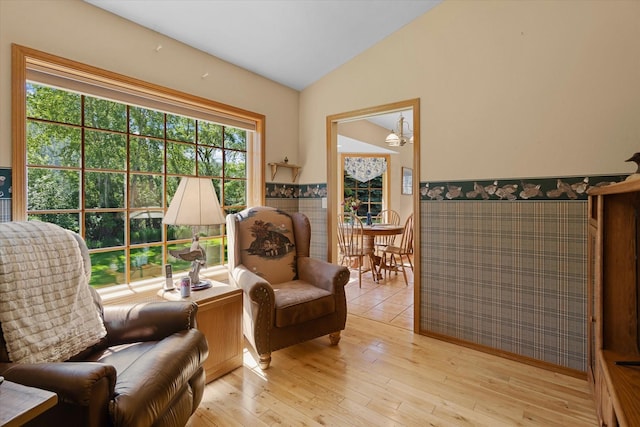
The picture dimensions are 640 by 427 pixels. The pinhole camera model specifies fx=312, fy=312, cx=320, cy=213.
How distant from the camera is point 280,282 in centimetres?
270

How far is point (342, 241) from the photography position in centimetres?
427

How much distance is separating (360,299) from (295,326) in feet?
5.19

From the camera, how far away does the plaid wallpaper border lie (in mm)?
2100

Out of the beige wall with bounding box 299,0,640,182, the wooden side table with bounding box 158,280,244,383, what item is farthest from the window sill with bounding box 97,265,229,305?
the beige wall with bounding box 299,0,640,182

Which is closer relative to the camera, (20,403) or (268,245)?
(20,403)

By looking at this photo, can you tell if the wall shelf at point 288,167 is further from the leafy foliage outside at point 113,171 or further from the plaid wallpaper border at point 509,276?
the plaid wallpaper border at point 509,276

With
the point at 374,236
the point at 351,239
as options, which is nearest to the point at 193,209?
the point at 351,239

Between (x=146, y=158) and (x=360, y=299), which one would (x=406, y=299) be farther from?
(x=146, y=158)

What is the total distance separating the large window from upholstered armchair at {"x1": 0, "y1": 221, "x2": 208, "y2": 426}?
590mm

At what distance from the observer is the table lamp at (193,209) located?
6.39 feet

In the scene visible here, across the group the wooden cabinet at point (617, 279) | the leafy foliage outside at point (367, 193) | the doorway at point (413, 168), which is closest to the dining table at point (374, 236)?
the doorway at point (413, 168)

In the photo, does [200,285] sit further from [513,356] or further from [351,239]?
[351,239]

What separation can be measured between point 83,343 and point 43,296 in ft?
0.90

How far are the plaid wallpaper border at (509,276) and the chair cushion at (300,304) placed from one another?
0.93 metres
